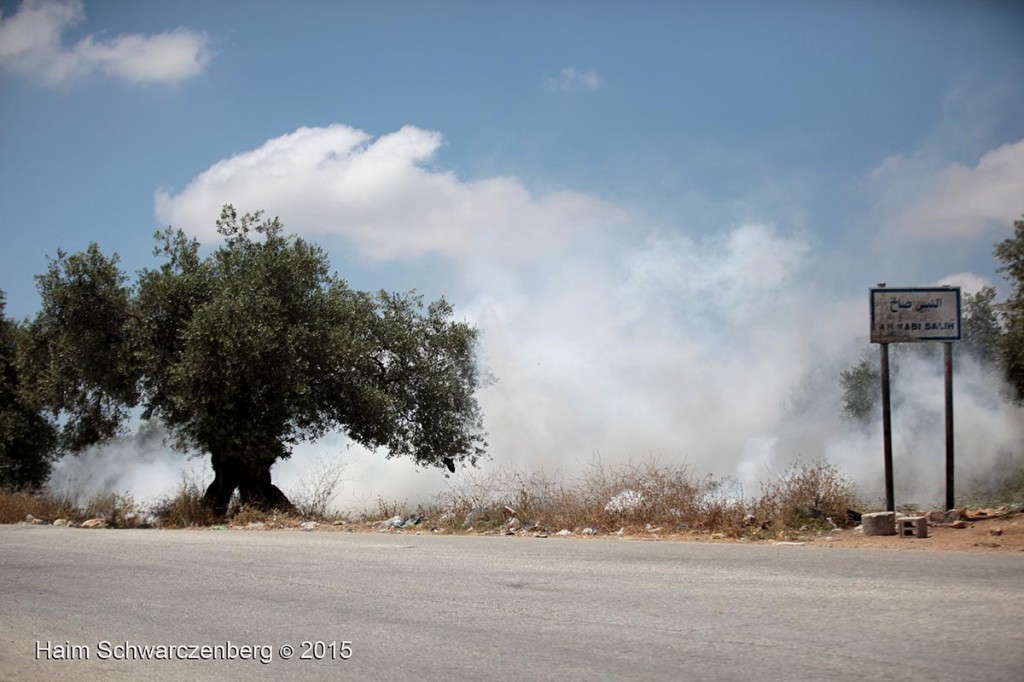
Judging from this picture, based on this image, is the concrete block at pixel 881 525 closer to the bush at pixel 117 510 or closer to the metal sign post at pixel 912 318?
the metal sign post at pixel 912 318

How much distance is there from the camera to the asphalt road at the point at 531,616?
5.27 metres

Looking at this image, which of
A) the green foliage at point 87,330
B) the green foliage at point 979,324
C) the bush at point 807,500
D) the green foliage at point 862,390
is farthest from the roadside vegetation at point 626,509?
the green foliage at point 862,390

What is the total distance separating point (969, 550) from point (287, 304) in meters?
16.6

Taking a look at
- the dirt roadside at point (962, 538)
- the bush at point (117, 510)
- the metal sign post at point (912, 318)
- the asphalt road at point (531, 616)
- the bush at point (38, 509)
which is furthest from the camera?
the bush at point (38, 509)

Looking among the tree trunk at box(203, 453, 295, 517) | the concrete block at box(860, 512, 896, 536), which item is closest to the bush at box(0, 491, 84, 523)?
the tree trunk at box(203, 453, 295, 517)

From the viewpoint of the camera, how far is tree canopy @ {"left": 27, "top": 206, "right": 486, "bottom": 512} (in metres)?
20.2

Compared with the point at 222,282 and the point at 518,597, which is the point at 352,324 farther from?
the point at 518,597

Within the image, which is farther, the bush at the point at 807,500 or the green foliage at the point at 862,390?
the green foliage at the point at 862,390

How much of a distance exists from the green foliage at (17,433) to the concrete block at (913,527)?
2790cm

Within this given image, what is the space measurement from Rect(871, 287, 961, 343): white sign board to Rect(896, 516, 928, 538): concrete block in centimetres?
342

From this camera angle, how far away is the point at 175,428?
22.7 meters

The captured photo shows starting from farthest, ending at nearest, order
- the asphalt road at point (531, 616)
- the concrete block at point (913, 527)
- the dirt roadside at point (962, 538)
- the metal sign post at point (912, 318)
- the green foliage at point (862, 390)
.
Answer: the green foliage at point (862, 390) → the metal sign post at point (912, 318) → the concrete block at point (913, 527) → the dirt roadside at point (962, 538) → the asphalt road at point (531, 616)

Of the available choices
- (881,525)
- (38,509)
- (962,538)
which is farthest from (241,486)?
(962,538)

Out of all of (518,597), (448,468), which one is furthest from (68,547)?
(448,468)
